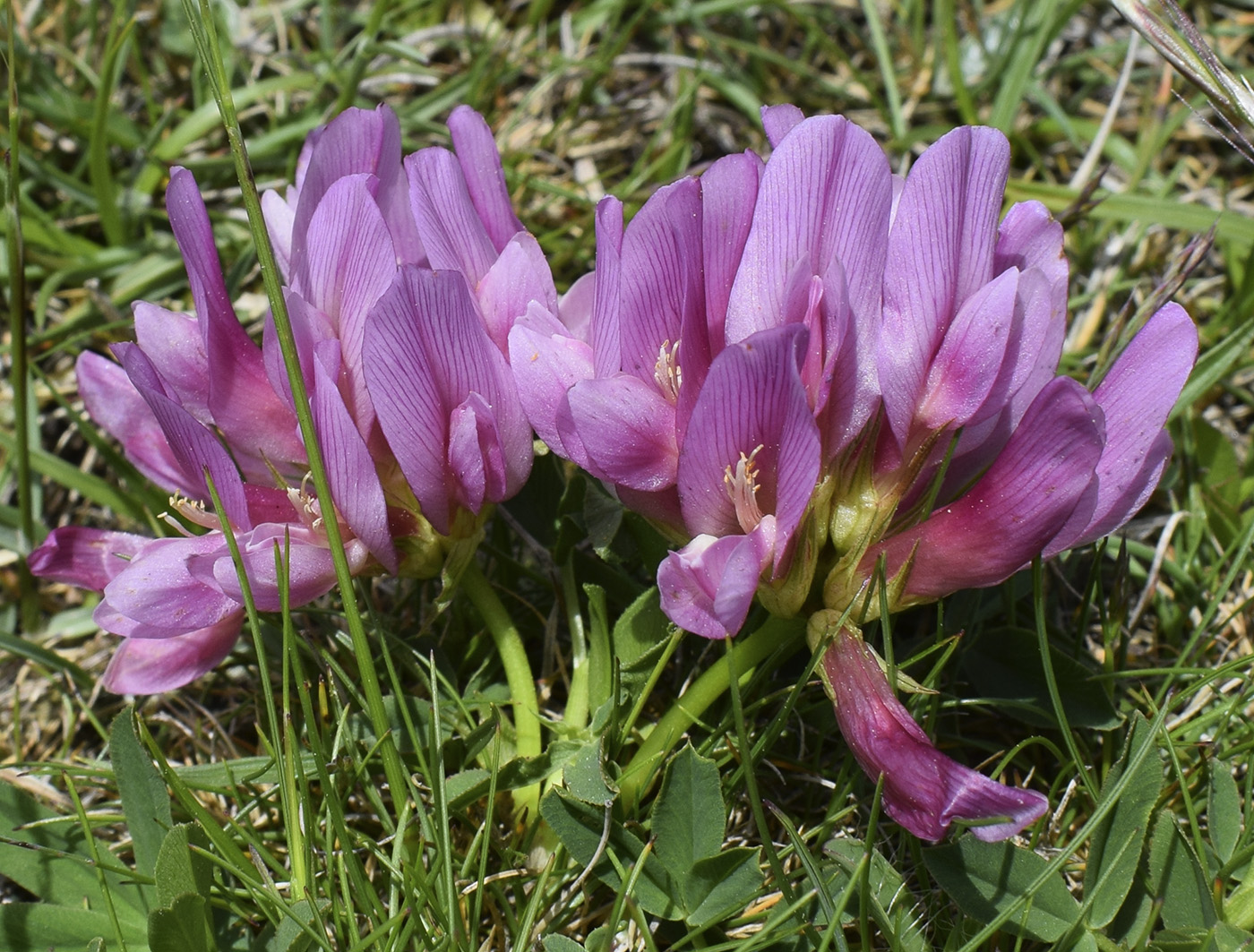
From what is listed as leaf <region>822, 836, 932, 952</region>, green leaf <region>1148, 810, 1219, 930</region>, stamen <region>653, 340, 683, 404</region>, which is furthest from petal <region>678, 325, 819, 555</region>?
green leaf <region>1148, 810, 1219, 930</region>

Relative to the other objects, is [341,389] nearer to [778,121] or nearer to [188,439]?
[188,439]

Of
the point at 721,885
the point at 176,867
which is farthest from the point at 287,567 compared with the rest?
the point at 721,885

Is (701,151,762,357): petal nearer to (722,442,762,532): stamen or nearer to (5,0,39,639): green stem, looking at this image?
(722,442,762,532): stamen

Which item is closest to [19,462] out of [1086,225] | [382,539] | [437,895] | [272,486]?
[272,486]

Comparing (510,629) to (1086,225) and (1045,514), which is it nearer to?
(1045,514)

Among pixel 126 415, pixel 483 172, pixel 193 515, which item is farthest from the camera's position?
pixel 126 415

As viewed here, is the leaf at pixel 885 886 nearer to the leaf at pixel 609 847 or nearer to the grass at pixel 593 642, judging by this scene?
the grass at pixel 593 642
